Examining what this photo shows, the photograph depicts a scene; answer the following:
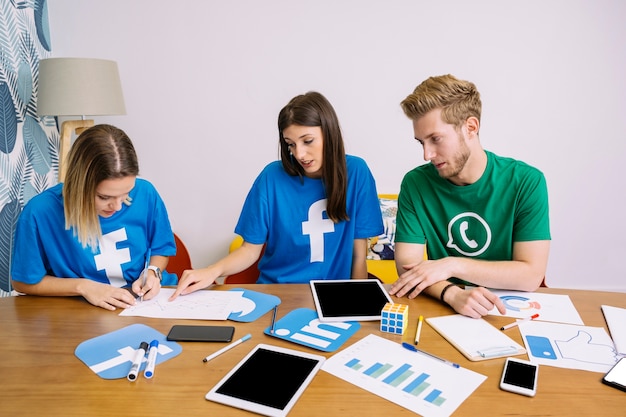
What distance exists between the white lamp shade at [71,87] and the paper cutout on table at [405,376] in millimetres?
1949

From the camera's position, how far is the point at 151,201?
58.5 inches

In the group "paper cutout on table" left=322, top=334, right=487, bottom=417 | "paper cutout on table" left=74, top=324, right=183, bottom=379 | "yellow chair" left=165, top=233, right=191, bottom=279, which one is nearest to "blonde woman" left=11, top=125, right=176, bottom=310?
"paper cutout on table" left=74, top=324, right=183, bottom=379

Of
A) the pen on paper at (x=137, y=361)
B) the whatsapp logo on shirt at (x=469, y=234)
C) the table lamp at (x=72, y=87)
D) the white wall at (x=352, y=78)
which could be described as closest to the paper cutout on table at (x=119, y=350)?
the pen on paper at (x=137, y=361)

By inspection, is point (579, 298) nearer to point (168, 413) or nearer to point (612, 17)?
point (168, 413)

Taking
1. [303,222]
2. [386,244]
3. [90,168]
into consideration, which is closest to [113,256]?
[90,168]

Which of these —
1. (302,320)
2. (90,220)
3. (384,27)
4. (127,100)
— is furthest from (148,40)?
(302,320)

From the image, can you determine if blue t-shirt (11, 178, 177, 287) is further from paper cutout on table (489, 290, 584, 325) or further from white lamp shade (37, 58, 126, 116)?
paper cutout on table (489, 290, 584, 325)

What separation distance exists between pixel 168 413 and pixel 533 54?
117 inches

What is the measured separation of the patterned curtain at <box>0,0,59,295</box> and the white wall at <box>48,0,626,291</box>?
0.97 feet

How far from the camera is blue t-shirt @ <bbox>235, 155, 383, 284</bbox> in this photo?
157 cm

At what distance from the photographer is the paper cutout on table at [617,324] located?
0.95m

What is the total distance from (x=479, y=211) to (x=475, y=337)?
0.56 meters

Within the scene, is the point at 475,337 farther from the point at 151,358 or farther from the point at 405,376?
the point at 151,358

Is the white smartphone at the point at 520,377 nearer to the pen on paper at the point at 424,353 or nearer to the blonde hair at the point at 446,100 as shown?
the pen on paper at the point at 424,353
